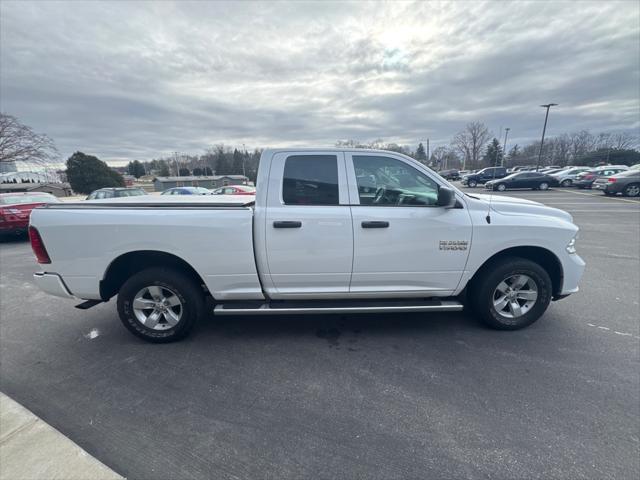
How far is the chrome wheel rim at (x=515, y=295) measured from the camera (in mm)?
3311

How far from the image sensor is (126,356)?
3.08m

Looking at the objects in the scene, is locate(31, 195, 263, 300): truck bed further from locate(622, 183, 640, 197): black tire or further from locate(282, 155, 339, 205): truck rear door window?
locate(622, 183, 640, 197): black tire

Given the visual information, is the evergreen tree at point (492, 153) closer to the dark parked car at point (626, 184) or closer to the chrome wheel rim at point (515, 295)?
the dark parked car at point (626, 184)

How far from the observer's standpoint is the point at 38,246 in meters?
2.99

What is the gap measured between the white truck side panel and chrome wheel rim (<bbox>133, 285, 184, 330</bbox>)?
46 cm

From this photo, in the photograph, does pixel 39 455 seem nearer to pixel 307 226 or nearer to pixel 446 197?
pixel 307 226

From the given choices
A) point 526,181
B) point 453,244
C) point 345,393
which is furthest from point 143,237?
point 526,181

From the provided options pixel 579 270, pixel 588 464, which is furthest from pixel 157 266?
pixel 579 270

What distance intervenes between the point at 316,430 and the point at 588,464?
5.80ft

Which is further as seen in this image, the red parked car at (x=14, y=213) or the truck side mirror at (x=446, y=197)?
the red parked car at (x=14, y=213)

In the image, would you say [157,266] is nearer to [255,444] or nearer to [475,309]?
[255,444]

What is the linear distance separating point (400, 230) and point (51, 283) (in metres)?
3.77

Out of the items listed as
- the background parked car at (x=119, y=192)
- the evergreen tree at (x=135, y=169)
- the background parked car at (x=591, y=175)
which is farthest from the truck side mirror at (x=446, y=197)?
the evergreen tree at (x=135, y=169)

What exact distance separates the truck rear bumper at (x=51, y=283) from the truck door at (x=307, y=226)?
2163 millimetres
